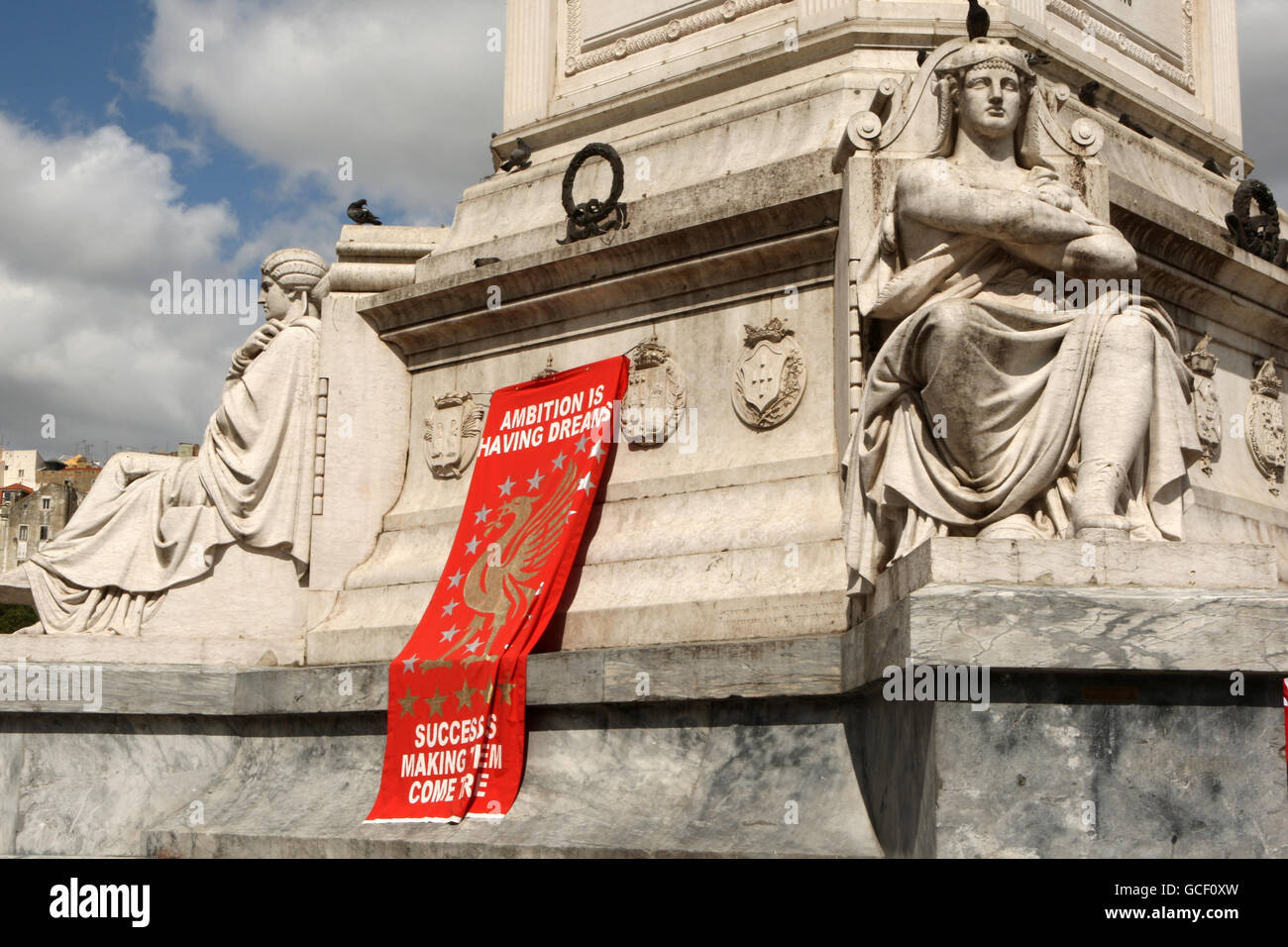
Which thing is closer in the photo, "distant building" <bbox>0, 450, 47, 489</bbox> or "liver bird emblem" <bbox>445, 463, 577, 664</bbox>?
"liver bird emblem" <bbox>445, 463, 577, 664</bbox>

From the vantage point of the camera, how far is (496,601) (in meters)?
10.2

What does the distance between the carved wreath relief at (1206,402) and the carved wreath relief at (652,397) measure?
3389 mm

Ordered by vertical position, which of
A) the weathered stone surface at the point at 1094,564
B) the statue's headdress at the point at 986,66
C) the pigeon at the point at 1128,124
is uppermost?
the pigeon at the point at 1128,124

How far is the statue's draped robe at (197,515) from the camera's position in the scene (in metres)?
11.6

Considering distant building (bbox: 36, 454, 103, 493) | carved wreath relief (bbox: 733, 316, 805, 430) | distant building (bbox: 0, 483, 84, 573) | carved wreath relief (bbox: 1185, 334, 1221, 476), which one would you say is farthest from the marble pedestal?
distant building (bbox: 36, 454, 103, 493)

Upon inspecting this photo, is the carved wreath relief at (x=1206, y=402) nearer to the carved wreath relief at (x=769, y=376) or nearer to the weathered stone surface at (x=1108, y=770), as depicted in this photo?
the carved wreath relief at (x=769, y=376)

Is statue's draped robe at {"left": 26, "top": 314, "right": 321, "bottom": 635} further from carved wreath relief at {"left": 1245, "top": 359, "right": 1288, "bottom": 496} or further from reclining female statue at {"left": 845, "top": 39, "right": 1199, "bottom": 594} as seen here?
carved wreath relief at {"left": 1245, "top": 359, "right": 1288, "bottom": 496}

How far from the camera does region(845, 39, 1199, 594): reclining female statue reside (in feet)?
24.1

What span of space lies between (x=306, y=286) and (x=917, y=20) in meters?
5.08

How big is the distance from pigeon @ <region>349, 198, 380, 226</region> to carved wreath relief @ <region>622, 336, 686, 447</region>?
316 centimetres

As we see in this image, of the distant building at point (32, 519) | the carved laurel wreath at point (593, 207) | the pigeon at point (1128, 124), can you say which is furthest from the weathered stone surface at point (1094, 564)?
the distant building at point (32, 519)

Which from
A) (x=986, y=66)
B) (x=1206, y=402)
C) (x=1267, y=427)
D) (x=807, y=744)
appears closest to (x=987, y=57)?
(x=986, y=66)

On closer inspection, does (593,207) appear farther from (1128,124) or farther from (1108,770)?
(1108,770)
